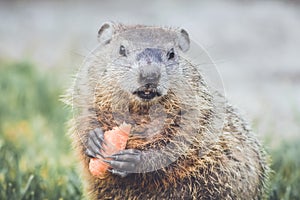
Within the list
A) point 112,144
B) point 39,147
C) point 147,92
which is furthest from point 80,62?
point 147,92

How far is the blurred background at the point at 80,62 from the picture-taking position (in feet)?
11.9

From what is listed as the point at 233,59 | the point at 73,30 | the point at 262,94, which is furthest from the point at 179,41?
the point at 73,30

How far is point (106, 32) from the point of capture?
283 cm

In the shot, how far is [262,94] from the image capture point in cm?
548

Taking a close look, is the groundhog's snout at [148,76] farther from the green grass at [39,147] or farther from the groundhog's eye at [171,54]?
the green grass at [39,147]

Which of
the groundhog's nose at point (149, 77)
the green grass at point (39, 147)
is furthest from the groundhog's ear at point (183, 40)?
the green grass at point (39, 147)

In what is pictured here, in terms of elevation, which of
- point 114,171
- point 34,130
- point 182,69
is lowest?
point 34,130

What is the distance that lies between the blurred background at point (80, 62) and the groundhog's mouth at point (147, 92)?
0.44 m

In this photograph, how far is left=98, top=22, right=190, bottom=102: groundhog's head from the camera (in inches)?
97.9

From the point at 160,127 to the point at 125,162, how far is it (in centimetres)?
21

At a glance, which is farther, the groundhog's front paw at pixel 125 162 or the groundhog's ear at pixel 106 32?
the groundhog's ear at pixel 106 32

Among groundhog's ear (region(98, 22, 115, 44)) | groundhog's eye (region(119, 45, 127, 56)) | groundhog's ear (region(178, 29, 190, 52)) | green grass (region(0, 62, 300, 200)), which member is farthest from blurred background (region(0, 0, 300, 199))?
groundhog's eye (region(119, 45, 127, 56))

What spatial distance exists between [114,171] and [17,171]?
3.19ft

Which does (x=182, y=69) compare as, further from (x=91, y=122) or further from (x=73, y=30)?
(x=73, y=30)
